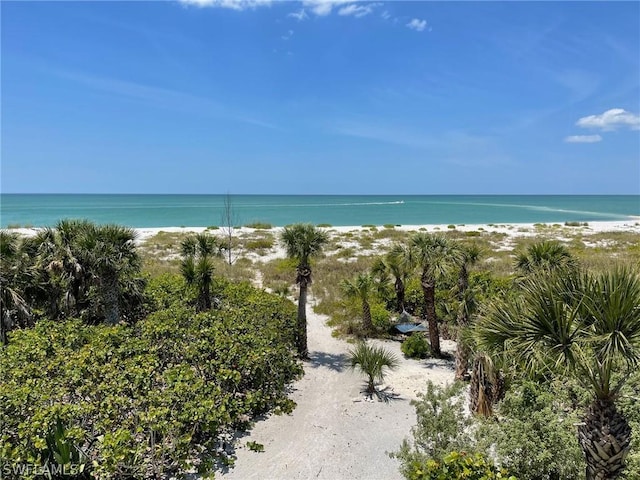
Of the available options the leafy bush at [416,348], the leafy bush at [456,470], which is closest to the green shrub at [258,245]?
the leafy bush at [416,348]

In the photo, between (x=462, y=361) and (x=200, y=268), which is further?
(x=200, y=268)

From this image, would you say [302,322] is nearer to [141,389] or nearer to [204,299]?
[204,299]

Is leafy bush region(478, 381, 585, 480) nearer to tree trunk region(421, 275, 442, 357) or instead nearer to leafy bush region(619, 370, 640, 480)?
leafy bush region(619, 370, 640, 480)

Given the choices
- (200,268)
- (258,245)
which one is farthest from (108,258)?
(258,245)

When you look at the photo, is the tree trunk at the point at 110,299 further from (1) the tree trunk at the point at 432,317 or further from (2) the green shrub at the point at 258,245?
(2) the green shrub at the point at 258,245

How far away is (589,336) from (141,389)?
8.40m

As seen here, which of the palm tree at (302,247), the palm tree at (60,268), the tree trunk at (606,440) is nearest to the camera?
the tree trunk at (606,440)

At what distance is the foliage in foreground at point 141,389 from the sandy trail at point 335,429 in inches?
30.1

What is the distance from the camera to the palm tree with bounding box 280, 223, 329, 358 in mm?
14789

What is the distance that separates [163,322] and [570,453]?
438 inches

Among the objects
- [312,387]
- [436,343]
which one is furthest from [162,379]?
[436,343]

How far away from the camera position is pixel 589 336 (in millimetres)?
5129

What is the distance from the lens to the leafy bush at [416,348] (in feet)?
53.1

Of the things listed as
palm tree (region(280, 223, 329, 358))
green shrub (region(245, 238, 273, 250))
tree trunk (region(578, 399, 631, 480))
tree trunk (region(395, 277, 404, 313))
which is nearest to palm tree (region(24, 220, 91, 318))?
palm tree (region(280, 223, 329, 358))
